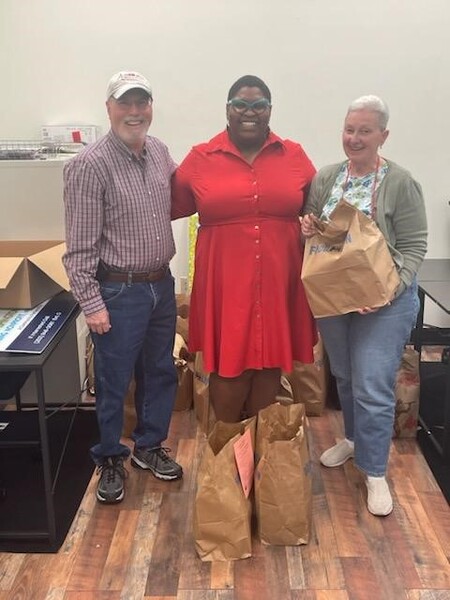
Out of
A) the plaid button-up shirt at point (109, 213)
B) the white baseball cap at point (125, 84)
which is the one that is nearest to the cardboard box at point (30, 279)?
the plaid button-up shirt at point (109, 213)

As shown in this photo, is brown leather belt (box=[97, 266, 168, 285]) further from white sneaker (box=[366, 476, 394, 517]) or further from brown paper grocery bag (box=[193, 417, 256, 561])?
white sneaker (box=[366, 476, 394, 517])

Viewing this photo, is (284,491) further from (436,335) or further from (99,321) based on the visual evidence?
(436,335)

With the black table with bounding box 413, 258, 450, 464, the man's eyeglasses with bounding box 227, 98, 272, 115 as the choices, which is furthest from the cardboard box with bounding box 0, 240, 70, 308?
the black table with bounding box 413, 258, 450, 464

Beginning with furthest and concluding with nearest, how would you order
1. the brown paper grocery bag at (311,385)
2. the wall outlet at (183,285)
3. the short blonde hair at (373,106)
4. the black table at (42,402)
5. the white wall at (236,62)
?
1. the wall outlet at (183,285)
2. the white wall at (236,62)
3. the brown paper grocery bag at (311,385)
4. the short blonde hair at (373,106)
5. the black table at (42,402)

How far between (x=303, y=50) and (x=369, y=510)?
245 cm

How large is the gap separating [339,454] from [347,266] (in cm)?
92

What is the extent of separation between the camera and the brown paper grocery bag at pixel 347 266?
Answer: 1.73m

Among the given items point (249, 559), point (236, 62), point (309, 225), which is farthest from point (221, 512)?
point (236, 62)

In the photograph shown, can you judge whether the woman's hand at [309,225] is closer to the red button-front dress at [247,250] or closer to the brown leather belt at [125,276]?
the red button-front dress at [247,250]

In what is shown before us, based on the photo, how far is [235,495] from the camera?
178 cm

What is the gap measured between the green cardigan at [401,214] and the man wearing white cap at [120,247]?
56cm

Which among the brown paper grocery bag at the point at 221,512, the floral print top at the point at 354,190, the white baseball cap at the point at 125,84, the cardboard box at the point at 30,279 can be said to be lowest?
the brown paper grocery bag at the point at 221,512

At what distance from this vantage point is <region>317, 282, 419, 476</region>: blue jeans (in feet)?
6.21

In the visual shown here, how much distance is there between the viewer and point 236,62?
3.27m
